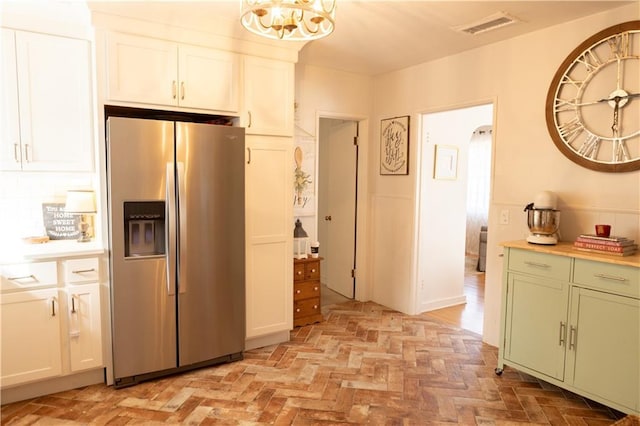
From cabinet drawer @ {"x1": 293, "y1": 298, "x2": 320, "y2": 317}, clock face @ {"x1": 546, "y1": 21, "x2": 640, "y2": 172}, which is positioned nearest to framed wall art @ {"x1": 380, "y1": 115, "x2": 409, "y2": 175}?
clock face @ {"x1": 546, "y1": 21, "x2": 640, "y2": 172}

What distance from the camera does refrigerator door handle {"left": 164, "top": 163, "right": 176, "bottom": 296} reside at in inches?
109

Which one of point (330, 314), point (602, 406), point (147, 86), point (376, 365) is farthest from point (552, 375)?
point (147, 86)

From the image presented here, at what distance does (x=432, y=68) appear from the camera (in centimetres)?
405

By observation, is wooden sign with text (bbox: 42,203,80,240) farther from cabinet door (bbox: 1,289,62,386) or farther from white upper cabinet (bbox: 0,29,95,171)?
cabinet door (bbox: 1,289,62,386)

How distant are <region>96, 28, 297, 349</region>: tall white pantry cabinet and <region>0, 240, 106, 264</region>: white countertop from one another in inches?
39.5

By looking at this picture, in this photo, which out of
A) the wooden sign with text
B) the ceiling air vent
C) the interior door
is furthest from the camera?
the interior door

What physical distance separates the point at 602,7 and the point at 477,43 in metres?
0.95

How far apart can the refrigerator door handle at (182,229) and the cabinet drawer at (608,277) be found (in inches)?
101

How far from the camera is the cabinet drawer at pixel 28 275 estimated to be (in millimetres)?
2494

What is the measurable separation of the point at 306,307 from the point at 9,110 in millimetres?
2824

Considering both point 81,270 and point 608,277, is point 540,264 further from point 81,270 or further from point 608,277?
point 81,270

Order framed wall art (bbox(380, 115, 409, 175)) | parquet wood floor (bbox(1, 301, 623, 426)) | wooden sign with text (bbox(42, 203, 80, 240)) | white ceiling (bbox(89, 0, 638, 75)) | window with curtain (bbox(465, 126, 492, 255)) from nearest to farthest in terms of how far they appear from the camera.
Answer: parquet wood floor (bbox(1, 301, 623, 426)) < white ceiling (bbox(89, 0, 638, 75)) < wooden sign with text (bbox(42, 203, 80, 240)) < framed wall art (bbox(380, 115, 409, 175)) < window with curtain (bbox(465, 126, 492, 255))

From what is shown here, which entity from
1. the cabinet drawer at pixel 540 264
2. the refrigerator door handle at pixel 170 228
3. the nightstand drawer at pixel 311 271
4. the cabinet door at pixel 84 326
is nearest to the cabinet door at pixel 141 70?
the refrigerator door handle at pixel 170 228

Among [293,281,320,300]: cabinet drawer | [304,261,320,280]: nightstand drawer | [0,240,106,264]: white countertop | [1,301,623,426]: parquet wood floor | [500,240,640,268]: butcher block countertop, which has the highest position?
[500,240,640,268]: butcher block countertop
